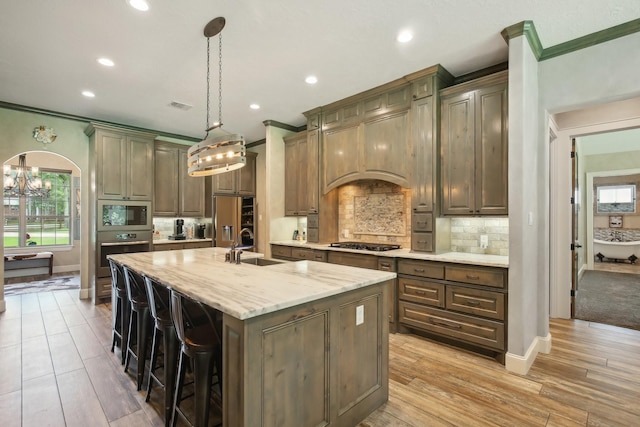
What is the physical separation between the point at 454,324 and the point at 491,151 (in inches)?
71.0

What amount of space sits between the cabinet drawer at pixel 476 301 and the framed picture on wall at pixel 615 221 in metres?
8.92

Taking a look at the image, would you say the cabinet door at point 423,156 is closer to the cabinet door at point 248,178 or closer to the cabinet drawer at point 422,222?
the cabinet drawer at point 422,222

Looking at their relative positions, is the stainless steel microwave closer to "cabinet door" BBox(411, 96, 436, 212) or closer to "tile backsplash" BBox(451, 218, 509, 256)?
"cabinet door" BBox(411, 96, 436, 212)

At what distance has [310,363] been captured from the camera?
180 cm

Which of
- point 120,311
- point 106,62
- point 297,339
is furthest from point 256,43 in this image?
point 120,311

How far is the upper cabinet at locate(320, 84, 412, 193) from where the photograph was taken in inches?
153

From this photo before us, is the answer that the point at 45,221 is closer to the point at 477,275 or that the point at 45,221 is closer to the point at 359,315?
the point at 359,315

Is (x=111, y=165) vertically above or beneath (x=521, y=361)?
above

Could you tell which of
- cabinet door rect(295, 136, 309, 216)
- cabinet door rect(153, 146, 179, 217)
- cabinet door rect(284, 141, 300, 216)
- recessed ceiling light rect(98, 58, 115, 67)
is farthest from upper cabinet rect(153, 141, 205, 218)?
recessed ceiling light rect(98, 58, 115, 67)

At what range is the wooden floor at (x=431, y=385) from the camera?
7.08ft

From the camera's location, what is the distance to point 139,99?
14.5 ft

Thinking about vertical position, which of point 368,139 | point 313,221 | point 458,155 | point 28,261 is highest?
point 368,139

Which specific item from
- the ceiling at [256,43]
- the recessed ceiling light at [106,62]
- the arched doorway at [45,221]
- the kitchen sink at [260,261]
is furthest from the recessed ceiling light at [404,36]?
the arched doorway at [45,221]

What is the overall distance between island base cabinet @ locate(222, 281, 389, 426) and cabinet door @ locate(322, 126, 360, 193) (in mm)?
2446
